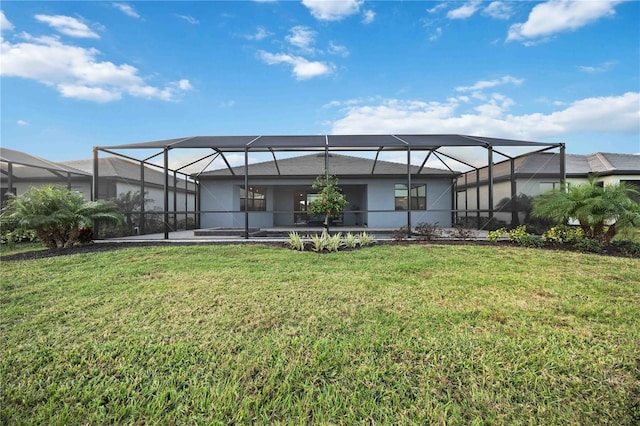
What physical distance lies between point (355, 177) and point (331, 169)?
136 centimetres

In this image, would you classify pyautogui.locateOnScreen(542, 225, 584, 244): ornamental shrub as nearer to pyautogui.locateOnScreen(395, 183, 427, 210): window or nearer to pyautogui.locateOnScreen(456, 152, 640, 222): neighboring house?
pyautogui.locateOnScreen(456, 152, 640, 222): neighboring house

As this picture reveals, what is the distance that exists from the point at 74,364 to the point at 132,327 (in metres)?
0.60

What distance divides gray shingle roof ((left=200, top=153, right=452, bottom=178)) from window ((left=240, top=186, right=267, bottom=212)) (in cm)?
113

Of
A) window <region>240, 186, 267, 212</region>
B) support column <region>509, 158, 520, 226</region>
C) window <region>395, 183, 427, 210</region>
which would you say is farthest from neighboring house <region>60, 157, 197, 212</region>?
support column <region>509, 158, 520, 226</region>

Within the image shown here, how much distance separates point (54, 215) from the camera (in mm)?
7316

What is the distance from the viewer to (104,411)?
6.13 ft

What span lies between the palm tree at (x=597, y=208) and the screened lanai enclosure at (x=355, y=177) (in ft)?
5.39

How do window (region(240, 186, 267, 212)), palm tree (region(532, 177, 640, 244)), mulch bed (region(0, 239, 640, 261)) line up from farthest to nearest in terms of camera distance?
window (region(240, 186, 267, 212)) < palm tree (region(532, 177, 640, 244)) < mulch bed (region(0, 239, 640, 261))

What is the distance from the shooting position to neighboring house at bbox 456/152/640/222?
33.8 ft

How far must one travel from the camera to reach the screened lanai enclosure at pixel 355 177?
Answer: 9.84 m

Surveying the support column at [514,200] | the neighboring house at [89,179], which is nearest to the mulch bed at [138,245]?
the support column at [514,200]

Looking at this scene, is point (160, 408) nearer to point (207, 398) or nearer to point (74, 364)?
point (207, 398)

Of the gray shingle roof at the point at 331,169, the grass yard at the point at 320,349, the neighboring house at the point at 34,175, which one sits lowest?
the grass yard at the point at 320,349

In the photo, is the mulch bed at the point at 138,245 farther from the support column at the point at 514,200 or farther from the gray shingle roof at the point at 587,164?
the gray shingle roof at the point at 587,164
